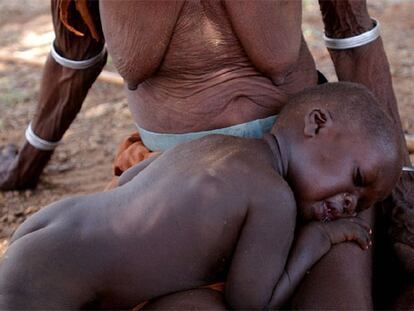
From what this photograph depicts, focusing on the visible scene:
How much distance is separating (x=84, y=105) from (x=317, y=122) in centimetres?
261

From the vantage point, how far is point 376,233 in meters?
2.38

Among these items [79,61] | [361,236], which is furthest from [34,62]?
[361,236]

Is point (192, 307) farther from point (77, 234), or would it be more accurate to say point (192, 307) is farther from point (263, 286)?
point (77, 234)

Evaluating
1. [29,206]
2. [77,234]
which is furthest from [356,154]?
[29,206]

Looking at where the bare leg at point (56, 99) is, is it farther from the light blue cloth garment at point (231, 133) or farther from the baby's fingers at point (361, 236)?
the baby's fingers at point (361, 236)

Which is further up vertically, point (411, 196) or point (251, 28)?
point (251, 28)

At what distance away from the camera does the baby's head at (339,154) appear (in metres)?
2.06

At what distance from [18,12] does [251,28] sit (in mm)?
4634

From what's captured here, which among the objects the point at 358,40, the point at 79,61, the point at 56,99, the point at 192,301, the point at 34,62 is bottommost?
the point at 34,62

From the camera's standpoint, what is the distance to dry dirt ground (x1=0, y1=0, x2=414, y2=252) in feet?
11.1

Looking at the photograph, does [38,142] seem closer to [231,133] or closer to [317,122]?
[231,133]

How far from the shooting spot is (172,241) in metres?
1.92

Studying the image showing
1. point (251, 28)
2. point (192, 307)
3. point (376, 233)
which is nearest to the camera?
point (192, 307)

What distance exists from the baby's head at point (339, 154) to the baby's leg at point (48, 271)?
566 mm
